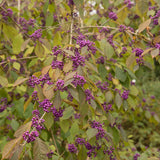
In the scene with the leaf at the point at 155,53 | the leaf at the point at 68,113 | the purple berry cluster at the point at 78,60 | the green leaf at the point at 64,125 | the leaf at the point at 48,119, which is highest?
the purple berry cluster at the point at 78,60

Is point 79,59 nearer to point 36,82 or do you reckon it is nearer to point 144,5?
point 36,82

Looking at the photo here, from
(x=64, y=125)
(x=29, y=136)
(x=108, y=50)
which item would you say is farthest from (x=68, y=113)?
(x=29, y=136)

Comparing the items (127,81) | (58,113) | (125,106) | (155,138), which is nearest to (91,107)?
(58,113)

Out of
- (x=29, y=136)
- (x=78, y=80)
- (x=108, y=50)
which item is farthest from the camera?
(x=108, y=50)

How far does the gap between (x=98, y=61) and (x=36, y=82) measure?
975 mm

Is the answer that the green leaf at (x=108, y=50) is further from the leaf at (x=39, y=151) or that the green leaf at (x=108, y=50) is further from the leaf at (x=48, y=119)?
the leaf at (x=39, y=151)

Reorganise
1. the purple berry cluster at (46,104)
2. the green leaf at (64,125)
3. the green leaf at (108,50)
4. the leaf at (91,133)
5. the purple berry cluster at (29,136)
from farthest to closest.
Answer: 1. the green leaf at (64,125)
2. the green leaf at (108,50)
3. the leaf at (91,133)
4. the purple berry cluster at (46,104)
5. the purple berry cluster at (29,136)

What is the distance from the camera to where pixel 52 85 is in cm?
110

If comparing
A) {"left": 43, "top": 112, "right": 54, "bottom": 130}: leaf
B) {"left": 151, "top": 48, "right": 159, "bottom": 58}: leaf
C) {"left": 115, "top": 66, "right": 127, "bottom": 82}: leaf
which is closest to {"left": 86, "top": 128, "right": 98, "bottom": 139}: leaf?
{"left": 43, "top": 112, "right": 54, "bottom": 130}: leaf

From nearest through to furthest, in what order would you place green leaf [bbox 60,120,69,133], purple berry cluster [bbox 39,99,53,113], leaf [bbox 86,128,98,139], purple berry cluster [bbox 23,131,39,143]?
purple berry cluster [bbox 23,131,39,143], purple berry cluster [bbox 39,99,53,113], leaf [bbox 86,128,98,139], green leaf [bbox 60,120,69,133]

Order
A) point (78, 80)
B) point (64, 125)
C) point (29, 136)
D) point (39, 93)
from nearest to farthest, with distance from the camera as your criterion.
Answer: point (29, 136) < point (78, 80) < point (39, 93) < point (64, 125)

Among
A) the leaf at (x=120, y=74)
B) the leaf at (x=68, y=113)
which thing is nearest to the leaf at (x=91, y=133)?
the leaf at (x=68, y=113)

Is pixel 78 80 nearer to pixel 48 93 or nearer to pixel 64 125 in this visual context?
pixel 48 93

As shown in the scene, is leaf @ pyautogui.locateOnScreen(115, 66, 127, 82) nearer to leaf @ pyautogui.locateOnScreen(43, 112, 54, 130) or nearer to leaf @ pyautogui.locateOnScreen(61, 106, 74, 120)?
leaf @ pyautogui.locateOnScreen(61, 106, 74, 120)
